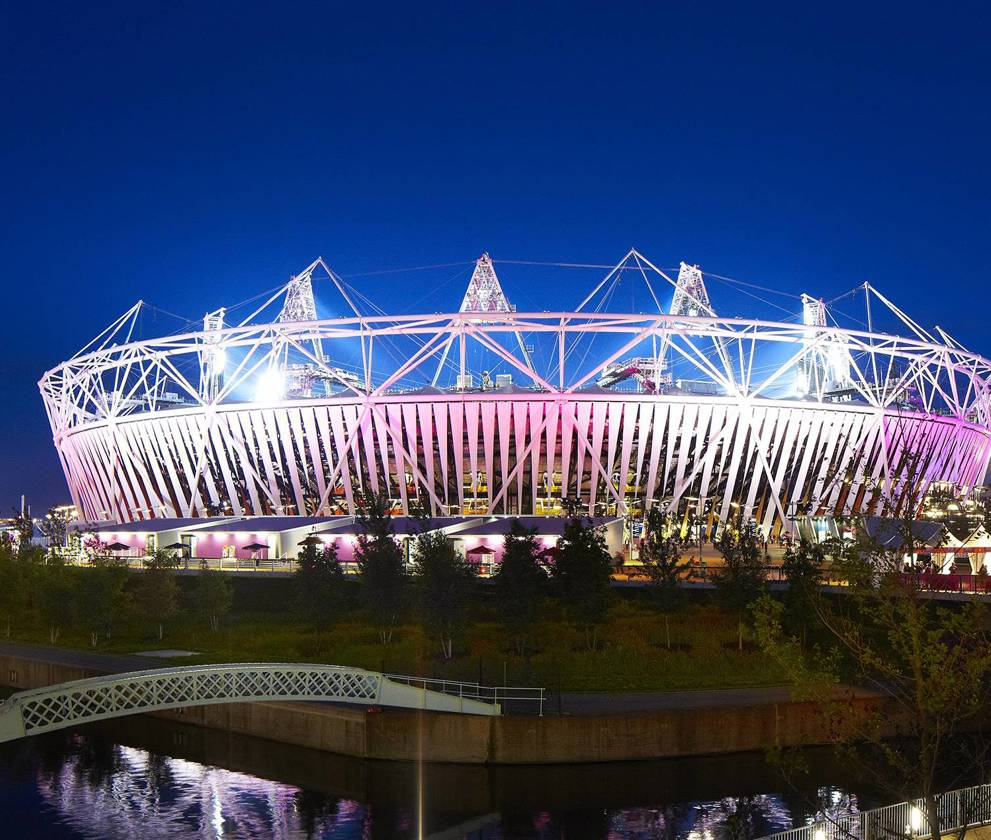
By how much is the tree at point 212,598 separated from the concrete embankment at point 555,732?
14427mm

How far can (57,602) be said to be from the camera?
3984 centimetres

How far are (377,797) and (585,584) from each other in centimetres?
1282

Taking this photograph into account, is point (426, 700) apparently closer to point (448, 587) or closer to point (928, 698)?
point (448, 587)

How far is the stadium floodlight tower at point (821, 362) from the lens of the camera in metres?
74.4

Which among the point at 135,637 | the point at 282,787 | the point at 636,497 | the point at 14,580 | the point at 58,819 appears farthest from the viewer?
the point at 636,497

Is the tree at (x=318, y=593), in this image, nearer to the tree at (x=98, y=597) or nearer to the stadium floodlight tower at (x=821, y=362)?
the tree at (x=98, y=597)

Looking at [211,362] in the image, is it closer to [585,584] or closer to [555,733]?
[585,584]

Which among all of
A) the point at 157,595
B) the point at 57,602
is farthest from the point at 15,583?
the point at 157,595

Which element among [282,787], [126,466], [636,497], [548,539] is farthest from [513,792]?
[126,466]

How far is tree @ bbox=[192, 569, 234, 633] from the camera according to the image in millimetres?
38844

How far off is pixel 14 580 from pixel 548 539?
25.0 metres

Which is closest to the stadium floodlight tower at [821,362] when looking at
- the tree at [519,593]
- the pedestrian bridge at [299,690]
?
the tree at [519,593]

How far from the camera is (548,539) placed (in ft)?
173

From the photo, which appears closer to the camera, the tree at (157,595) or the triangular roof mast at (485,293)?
the tree at (157,595)
